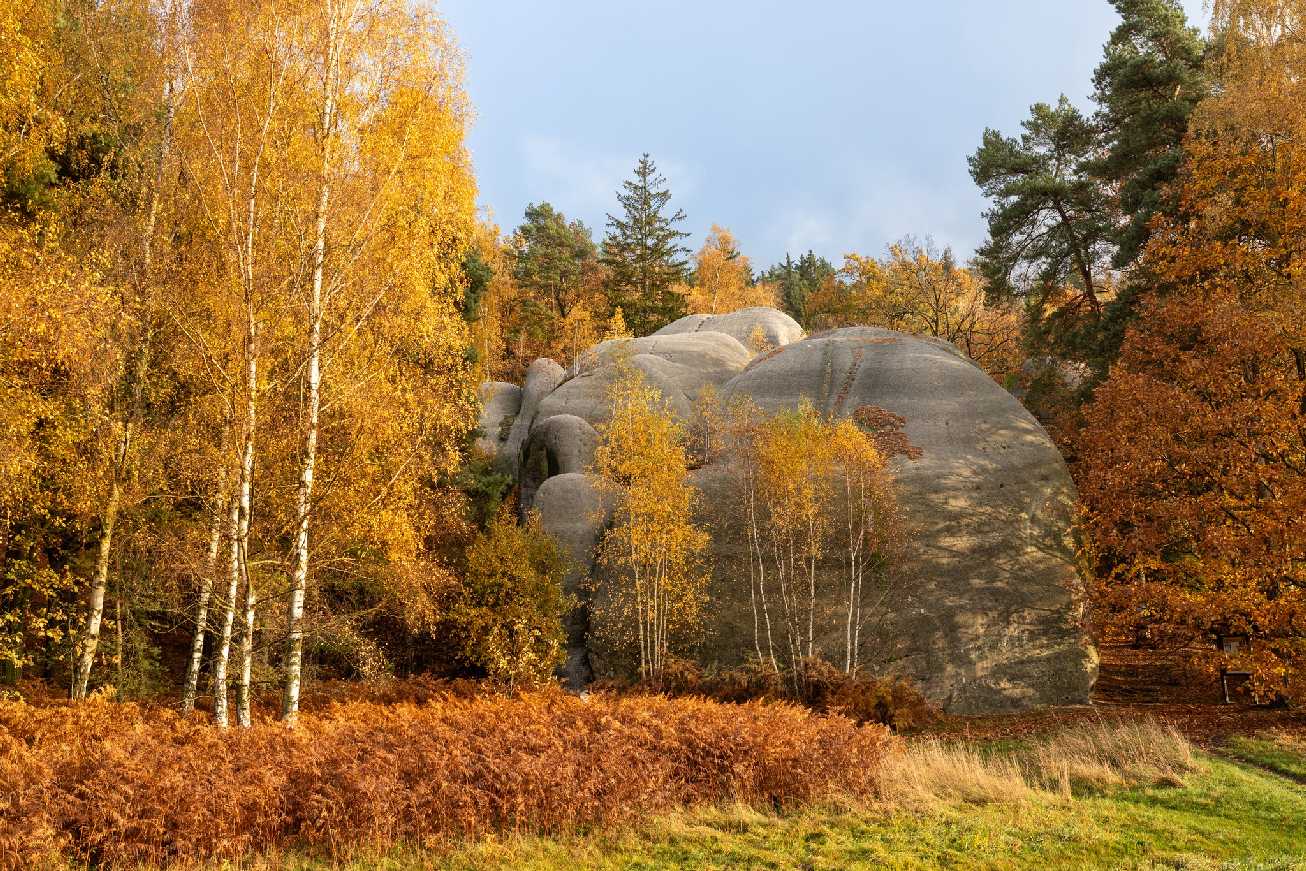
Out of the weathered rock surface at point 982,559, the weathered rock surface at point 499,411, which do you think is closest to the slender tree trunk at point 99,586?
the weathered rock surface at point 982,559

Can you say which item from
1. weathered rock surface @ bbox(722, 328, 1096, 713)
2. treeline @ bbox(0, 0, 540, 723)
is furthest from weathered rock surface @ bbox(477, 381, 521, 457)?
treeline @ bbox(0, 0, 540, 723)

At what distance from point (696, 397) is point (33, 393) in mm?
24566

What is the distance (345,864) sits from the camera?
8.39m

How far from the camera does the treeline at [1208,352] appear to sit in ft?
55.0

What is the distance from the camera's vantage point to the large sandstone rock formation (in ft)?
68.2

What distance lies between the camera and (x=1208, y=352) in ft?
64.3

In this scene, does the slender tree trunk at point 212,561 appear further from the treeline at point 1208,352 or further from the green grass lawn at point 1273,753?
the treeline at point 1208,352

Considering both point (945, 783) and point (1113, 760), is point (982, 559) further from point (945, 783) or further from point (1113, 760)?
point (945, 783)

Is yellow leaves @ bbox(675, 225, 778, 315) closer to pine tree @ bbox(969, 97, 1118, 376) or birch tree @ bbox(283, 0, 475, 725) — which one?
pine tree @ bbox(969, 97, 1118, 376)

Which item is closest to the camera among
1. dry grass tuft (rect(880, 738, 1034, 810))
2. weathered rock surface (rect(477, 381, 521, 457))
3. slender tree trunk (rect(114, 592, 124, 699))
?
dry grass tuft (rect(880, 738, 1034, 810))

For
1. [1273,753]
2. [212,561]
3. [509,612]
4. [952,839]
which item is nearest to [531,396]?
[509,612]

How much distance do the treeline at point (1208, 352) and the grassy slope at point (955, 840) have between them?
704cm

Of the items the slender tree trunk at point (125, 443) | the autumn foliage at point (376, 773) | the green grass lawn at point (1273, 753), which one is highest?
the slender tree trunk at point (125, 443)

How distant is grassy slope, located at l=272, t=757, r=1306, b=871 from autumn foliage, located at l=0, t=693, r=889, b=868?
0.52m
